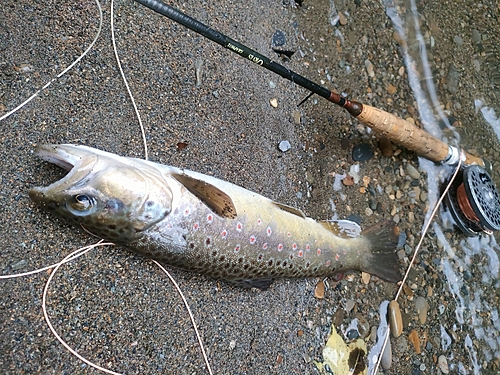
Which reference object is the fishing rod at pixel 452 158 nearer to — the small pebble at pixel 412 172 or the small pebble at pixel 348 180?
the small pebble at pixel 412 172

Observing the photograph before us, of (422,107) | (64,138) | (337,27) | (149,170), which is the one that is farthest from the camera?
(422,107)

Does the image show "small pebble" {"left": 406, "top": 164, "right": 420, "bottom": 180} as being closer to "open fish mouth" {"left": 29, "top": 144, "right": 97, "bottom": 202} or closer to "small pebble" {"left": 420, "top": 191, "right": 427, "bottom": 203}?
"small pebble" {"left": 420, "top": 191, "right": 427, "bottom": 203}

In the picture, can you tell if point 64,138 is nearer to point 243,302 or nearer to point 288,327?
point 243,302

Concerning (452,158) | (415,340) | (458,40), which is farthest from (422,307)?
(458,40)

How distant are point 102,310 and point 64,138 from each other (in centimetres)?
109

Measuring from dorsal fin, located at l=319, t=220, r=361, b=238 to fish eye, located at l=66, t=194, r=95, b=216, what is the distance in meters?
1.78

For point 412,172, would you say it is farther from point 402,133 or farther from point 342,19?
point 342,19

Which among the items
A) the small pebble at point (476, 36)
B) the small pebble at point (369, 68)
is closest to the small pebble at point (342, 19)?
the small pebble at point (369, 68)

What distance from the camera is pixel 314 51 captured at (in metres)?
3.98

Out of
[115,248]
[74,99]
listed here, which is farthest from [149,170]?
[74,99]

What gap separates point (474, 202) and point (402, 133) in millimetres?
1086

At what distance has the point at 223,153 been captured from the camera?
3.25 meters

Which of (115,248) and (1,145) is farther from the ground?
(1,145)

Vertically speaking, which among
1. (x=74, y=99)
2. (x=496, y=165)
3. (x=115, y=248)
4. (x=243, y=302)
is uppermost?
(x=496, y=165)
